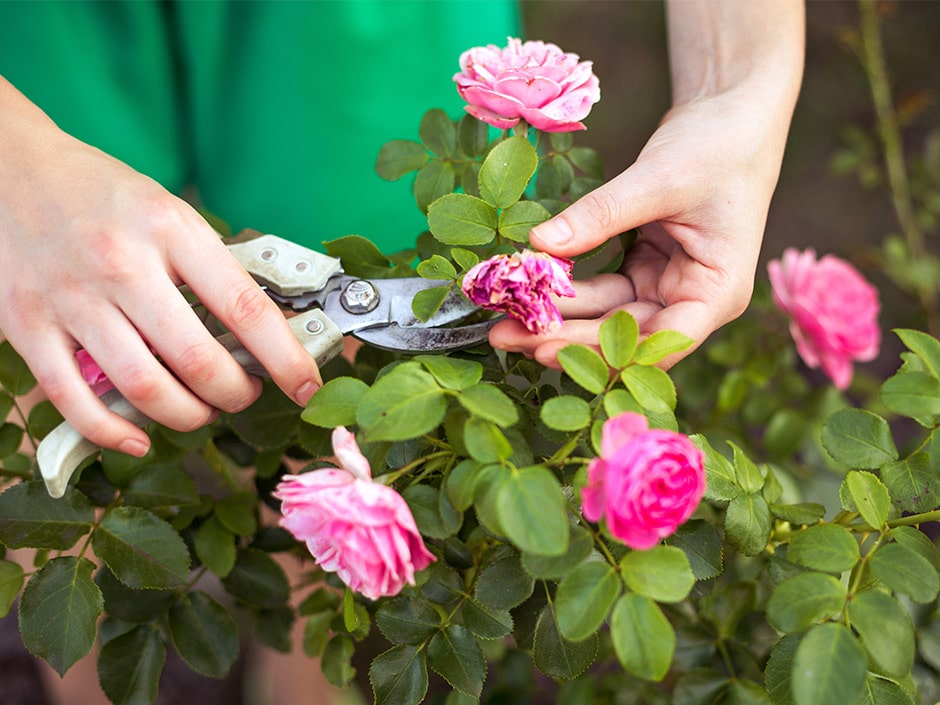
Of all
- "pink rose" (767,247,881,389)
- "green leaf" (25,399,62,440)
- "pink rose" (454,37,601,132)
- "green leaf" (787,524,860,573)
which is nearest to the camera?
"green leaf" (787,524,860,573)

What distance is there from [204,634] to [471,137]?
636 millimetres

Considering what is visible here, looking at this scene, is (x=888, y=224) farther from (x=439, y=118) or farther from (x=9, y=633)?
(x=9, y=633)

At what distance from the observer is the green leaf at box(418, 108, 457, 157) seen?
0.92m

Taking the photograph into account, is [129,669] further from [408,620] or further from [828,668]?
[828,668]

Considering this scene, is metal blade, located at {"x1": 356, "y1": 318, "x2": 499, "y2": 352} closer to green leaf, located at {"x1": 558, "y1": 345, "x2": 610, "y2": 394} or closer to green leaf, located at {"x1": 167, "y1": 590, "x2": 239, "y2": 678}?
green leaf, located at {"x1": 558, "y1": 345, "x2": 610, "y2": 394}

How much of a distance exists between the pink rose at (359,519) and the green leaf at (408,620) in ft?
0.45

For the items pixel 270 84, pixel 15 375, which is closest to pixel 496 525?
pixel 15 375

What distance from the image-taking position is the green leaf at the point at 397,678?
76 centimetres

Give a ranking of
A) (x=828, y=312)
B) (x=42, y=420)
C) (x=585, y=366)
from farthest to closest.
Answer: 1. (x=828, y=312)
2. (x=42, y=420)
3. (x=585, y=366)

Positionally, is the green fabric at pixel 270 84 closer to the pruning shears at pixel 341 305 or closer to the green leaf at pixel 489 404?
the pruning shears at pixel 341 305

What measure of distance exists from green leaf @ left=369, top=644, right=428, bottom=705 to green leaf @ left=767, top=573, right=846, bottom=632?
12.7 inches

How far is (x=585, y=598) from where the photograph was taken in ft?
2.04

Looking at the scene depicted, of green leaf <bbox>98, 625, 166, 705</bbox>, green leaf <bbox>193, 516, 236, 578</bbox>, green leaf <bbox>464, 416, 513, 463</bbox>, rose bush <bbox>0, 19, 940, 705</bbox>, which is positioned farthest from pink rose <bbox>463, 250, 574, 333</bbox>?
green leaf <bbox>98, 625, 166, 705</bbox>


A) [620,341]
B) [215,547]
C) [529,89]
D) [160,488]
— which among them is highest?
[529,89]
